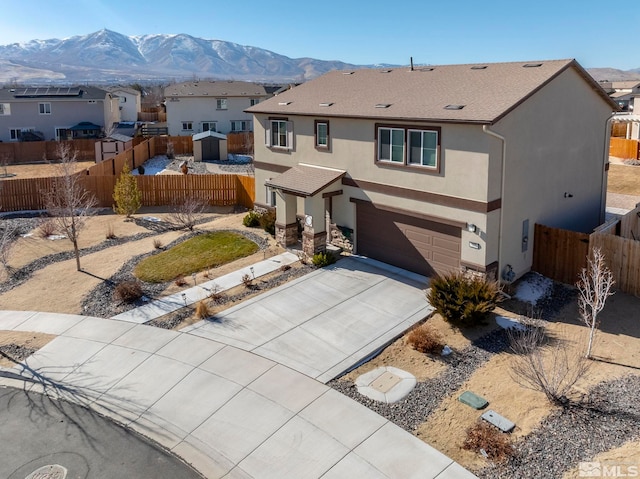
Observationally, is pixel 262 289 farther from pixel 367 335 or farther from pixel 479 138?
pixel 479 138

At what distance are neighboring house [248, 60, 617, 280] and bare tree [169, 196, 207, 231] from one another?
5.33 m

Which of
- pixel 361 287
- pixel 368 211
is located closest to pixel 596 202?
pixel 368 211

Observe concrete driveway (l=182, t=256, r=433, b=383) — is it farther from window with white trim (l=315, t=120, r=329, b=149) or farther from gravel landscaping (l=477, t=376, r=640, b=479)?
window with white trim (l=315, t=120, r=329, b=149)

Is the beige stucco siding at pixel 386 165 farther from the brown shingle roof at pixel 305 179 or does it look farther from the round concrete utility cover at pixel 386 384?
the round concrete utility cover at pixel 386 384

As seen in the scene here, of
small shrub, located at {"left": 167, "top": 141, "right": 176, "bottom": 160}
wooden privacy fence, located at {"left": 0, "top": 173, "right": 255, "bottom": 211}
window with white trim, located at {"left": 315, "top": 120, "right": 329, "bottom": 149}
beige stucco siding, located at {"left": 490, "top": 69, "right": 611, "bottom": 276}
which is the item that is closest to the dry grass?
beige stucco siding, located at {"left": 490, "top": 69, "right": 611, "bottom": 276}

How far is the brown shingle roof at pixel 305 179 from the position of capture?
69.5 feet

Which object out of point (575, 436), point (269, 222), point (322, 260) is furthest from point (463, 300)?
point (269, 222)

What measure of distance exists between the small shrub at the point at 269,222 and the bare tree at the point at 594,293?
1254cm

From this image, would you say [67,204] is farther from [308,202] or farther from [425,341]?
[425,341]

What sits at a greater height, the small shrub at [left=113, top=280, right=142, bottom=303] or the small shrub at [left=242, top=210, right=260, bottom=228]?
the small shrub at [left=242, top=210, right=260, bottom=228]

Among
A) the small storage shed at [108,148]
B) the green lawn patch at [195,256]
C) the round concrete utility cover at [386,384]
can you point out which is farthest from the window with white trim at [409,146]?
the small storage shed at [108,148]

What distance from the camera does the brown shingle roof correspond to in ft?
69.5

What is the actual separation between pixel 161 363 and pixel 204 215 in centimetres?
1607

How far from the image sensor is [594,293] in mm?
17062
